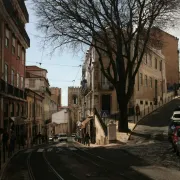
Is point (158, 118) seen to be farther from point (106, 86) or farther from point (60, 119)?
point (60, 119)

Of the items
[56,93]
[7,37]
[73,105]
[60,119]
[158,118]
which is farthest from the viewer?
[56,93]

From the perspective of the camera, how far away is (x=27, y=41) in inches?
1730

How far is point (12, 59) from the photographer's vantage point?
3659 centimetres

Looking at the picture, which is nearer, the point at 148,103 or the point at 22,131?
the point at 22,131

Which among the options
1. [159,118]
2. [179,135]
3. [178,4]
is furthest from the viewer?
[159,118]

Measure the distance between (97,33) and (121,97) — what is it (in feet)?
17.9

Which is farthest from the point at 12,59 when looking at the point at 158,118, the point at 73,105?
the point at 73,105

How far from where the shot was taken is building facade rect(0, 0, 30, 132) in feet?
102

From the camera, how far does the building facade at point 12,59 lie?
102ft

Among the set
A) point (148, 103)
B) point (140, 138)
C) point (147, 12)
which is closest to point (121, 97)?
point (140, 138)

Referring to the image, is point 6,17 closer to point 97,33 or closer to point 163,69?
point 97,33

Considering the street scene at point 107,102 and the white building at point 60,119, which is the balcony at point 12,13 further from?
the white building at point 60,119

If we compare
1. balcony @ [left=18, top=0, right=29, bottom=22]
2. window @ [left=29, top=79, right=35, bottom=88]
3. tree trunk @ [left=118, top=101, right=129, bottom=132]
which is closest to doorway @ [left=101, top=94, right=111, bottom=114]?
balcony @ [left=18, top=0, right=29, bottom=22]

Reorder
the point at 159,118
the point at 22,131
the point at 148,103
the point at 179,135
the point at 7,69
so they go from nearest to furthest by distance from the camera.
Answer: the point at 179,135 → the point at 7,69 → the point at 159,118 → the point at 22,131 → the point at 148,103
